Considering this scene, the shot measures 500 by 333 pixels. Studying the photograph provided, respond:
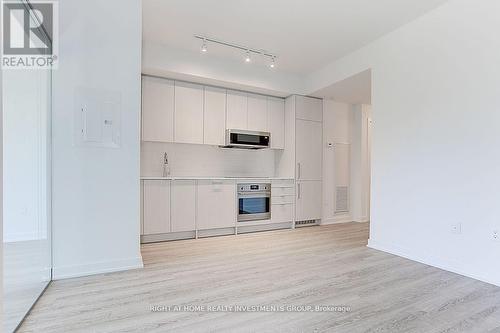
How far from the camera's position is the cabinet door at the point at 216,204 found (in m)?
3.99

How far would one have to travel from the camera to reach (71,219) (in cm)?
250

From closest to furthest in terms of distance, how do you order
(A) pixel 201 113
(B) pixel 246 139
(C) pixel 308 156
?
1. (A) pixel 201 113
2. (B) pixel 246 139
3. (C) pixel 308 156

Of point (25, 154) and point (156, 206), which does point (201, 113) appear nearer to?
point (156, 206)

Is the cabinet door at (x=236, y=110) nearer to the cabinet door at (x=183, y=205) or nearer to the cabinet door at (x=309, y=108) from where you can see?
the cabinet door at (x=309, y=108)

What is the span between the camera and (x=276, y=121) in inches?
195

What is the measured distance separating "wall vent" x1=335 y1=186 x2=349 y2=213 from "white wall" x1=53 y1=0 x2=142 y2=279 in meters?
3.77

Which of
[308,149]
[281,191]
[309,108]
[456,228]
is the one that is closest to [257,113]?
[309,108]

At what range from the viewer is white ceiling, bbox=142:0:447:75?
9.43 feet

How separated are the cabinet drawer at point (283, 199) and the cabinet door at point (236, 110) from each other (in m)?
1.29

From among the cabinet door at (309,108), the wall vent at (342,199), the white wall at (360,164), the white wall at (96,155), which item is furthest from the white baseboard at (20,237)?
the white wall at (360,164)

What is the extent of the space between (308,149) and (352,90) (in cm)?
122
